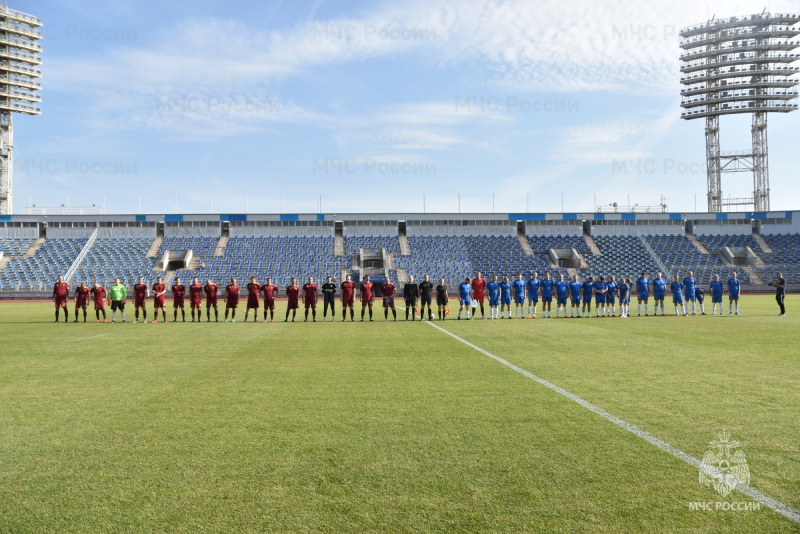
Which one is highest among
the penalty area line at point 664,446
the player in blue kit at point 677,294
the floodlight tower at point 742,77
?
the floodlight tower at point 742,77

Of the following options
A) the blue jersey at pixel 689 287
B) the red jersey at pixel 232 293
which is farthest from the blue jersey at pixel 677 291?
the red jersey at pixel 232 293

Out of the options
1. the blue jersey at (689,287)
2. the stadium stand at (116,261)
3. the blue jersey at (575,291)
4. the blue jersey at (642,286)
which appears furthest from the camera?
the stadium stand at (116,261)

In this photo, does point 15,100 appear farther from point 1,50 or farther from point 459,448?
point 459,448

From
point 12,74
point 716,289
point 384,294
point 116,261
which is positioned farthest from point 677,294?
point 12,74

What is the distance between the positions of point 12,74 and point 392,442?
7196cm

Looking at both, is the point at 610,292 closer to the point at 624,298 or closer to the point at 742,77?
the point at 624,298

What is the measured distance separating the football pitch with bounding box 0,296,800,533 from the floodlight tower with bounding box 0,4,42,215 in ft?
198

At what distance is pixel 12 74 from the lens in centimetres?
6041

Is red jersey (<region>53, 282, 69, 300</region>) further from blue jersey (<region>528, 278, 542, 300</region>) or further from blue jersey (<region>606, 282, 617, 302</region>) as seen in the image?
blue jersey (<region>606, 282, 617, 302</region>)

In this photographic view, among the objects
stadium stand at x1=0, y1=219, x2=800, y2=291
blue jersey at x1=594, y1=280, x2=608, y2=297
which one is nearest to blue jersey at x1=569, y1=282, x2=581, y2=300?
blue jersey at x1=594, y1=280, x2=608, y2=297

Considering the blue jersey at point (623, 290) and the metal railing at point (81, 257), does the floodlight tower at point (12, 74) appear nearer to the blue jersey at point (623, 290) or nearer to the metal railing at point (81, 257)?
the metal railing at point (81, 257)

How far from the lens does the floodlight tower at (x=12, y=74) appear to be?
59.3 meters

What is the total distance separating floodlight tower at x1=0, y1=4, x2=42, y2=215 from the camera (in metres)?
59.3

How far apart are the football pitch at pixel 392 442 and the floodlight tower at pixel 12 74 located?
2379 inches
